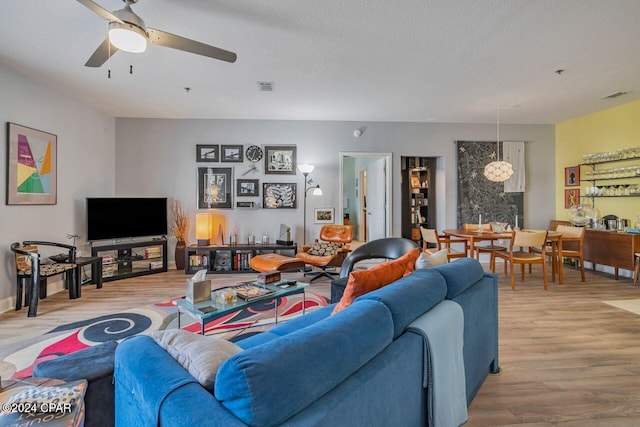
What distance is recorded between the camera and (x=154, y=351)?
1.12m

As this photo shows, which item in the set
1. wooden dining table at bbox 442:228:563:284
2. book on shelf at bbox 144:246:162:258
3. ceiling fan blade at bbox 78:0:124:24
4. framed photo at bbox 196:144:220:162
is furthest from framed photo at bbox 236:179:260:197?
ceiling fan blade at bbox 78:0:124:24

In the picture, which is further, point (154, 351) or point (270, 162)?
point (270, 162)

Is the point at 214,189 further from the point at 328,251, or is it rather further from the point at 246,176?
the point at 328,251

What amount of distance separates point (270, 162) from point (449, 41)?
3.55m

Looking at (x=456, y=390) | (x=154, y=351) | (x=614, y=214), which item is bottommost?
(x=456, y=390)

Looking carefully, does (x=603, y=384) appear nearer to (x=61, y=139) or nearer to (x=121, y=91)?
(x=121, y=91)

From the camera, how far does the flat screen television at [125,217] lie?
466 centimetres

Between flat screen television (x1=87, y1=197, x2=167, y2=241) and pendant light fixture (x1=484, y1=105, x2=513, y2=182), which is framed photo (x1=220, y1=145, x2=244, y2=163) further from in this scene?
pendant light fixture (x1=484, y1=105, x2=513, y2=182)

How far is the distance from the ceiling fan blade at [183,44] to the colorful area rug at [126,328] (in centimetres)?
200

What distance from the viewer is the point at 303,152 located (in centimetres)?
575

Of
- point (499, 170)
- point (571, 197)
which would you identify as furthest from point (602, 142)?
point (499, 170)

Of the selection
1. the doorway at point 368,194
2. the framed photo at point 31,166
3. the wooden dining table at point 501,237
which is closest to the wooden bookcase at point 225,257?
the doorway at point 368,194

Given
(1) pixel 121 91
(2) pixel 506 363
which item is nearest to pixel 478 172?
(2) pixel 506 363

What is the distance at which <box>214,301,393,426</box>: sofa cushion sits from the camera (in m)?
0.79
